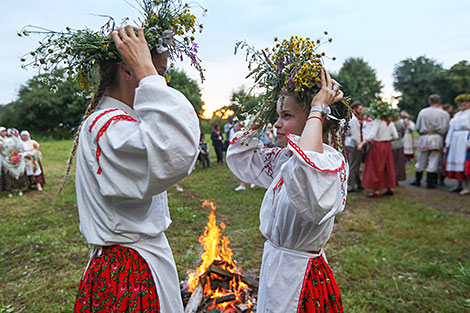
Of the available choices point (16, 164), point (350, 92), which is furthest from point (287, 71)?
point (350, 92)

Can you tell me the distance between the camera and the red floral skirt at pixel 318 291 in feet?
5.41

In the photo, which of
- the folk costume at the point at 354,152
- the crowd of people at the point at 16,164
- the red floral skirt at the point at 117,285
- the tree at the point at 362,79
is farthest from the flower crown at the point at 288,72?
the tree at the point at 362,79

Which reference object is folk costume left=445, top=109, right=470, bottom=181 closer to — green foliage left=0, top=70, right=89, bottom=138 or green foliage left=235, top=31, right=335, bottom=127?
green foliage left=235, top=31, right=335, bottom=127

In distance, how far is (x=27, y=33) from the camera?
4.38ft

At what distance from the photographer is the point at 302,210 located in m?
1.39

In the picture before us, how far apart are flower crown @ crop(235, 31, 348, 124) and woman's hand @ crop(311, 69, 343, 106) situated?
4 cm

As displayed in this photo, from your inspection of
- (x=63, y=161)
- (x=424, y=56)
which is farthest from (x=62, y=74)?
(x=424, y=56)

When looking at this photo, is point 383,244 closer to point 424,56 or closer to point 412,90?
point 412,90

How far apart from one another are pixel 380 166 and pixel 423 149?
1996 millimetres

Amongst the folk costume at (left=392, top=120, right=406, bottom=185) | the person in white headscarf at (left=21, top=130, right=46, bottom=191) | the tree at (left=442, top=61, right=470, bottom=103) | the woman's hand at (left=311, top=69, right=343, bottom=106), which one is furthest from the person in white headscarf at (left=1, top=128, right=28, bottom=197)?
the tree at (left=442, top=61, right=470, bottom=103)

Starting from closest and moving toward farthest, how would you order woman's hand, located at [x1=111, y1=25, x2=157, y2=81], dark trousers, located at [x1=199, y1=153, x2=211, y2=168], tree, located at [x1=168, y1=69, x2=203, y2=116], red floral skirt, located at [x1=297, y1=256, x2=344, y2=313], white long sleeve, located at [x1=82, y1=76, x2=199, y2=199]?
white long sleeve, located at [x1=82, y1=76, x2=199, y2=199]
woman's hand, located at [x1=111, y1=25, x2=157, y2=81]
red floral skirt, located at [x1=297, y1=256, x2=344, y2=313]
tree, located at [x1=168, y1=69, x2=203, y2=116]
dark trousers, located at [x1=199, y1=153, x2=211, y2=168]

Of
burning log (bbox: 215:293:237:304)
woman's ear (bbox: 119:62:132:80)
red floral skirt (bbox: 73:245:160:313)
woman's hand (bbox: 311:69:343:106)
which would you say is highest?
woman's ear (bbox: 119:62:132:80)

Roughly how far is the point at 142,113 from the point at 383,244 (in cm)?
470

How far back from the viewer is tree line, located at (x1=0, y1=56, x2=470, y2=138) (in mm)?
29359
